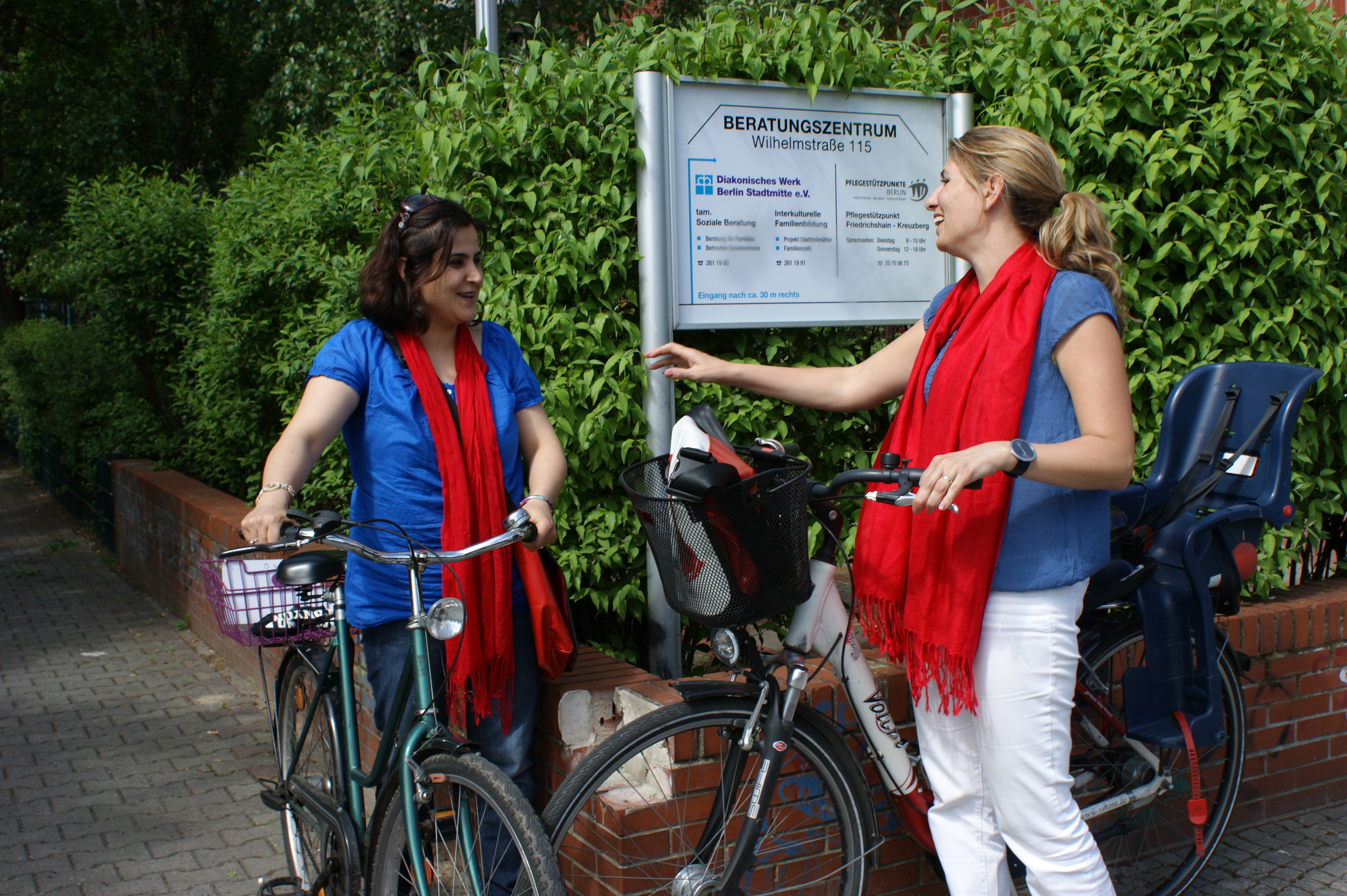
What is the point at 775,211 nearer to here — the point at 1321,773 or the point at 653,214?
the point at 653,214

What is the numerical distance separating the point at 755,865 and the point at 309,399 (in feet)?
4.87

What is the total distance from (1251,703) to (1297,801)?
448 millimetres

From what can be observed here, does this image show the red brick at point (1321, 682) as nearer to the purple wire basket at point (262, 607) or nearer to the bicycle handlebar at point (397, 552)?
the bicycle handlebar at point (397, 552)

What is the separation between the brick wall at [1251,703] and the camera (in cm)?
309

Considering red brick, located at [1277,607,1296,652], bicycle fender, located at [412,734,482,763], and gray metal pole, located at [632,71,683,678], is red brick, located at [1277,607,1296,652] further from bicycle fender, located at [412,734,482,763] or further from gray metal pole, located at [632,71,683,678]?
bicycle fender, located at [412,734,482,763]

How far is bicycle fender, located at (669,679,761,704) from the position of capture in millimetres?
2518

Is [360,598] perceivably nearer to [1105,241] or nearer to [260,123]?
[1105,241]

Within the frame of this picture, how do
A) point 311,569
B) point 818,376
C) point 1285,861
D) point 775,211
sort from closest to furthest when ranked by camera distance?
point 311,569, point 818,376, point 775,211, point 1285,861

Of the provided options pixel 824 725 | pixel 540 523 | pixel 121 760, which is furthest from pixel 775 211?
pixel 121 760

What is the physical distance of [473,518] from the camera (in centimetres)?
273

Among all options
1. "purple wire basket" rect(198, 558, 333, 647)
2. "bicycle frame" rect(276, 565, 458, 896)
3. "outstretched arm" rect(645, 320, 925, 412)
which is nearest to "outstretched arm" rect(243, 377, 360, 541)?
"bicycle frame" rect(276, 565, 458, 896)

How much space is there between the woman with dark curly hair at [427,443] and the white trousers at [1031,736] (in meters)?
1.02

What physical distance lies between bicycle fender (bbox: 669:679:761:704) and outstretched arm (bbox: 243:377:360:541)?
0.92m

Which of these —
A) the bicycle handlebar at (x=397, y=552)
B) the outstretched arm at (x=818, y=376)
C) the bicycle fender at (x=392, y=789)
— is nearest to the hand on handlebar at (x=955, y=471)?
the outstretched arm at (x=818, y=376)
